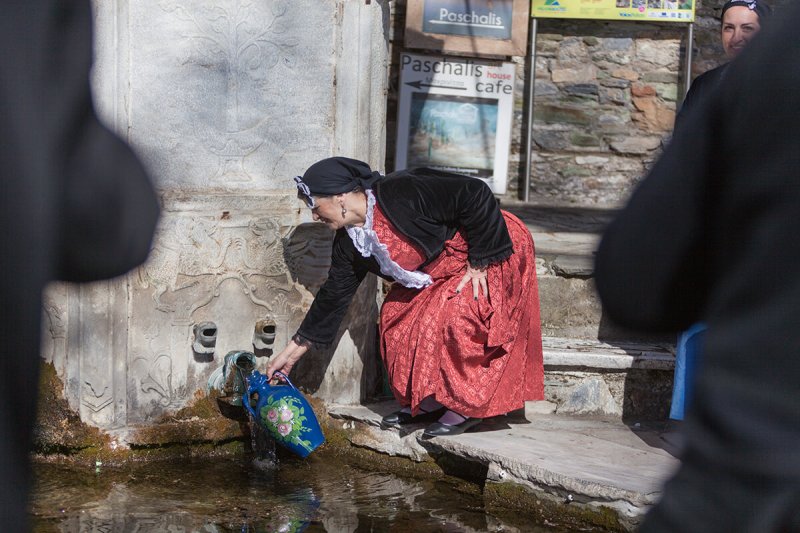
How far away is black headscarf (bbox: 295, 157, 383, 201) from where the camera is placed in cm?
404

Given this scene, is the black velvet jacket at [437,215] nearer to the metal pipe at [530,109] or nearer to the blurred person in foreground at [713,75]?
the blurred person in foreground at [713,75]

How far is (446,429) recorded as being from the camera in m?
4.30

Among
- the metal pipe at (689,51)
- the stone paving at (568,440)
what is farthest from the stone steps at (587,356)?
the metal pipe at (689,51)

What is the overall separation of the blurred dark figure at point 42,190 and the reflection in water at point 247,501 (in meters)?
2.81

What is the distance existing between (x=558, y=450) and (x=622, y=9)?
16.5 ft

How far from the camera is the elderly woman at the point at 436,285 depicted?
4.13 meters

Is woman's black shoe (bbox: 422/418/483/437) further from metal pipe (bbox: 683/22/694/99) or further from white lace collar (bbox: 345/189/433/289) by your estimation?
metal pipe (bbox: 683/22/694/99)

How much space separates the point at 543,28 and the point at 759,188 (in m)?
7.59

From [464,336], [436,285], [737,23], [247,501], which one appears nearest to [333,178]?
[436,285]

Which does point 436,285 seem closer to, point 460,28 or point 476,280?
point 476,280

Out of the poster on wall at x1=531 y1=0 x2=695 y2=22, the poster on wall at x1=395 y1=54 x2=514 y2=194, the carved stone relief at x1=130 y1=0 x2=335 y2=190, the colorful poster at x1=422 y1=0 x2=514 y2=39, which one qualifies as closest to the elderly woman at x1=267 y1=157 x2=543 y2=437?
the carved stone relief at x1=130 y1=0 x2=335 y2=190

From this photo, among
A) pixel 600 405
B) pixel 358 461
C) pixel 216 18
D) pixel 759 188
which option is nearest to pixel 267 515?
pixel 358 461

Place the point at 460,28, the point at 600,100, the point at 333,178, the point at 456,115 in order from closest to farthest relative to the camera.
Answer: the point at 333,178, the point at 460,28, the point at 456,115, the point at 600,100

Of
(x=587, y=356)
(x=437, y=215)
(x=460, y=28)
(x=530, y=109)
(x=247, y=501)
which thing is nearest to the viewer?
(x=247, y=501)
